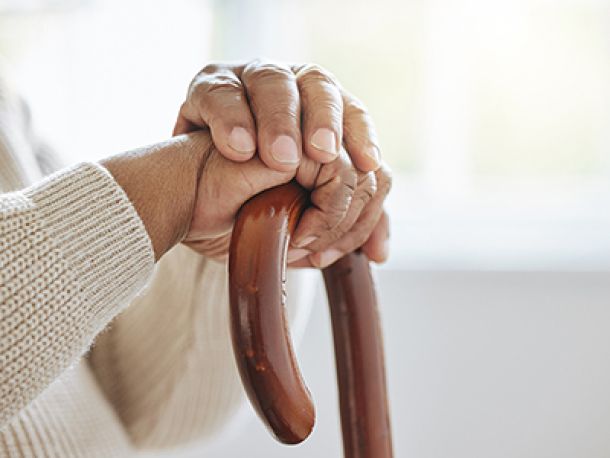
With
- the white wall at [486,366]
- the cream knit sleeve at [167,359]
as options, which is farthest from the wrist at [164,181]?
the white wall at [486,366]

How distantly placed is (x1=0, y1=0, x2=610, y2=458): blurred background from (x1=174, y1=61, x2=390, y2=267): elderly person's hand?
4.20ft

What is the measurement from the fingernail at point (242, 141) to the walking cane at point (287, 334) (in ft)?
0.11

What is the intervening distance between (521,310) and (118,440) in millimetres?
1181

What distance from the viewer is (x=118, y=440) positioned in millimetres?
888

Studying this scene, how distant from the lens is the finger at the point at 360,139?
2.05 ft

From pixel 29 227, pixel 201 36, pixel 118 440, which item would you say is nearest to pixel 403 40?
pixel 201 36

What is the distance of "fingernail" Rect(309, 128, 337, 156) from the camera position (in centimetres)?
57

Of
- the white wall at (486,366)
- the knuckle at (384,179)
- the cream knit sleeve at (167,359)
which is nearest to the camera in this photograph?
Result: the knuckle at (384,179)

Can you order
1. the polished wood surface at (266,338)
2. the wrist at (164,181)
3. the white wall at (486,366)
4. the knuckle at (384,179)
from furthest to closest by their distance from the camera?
the white wall at (486,366) → the knuckle at (384,179) → the wrist at (164,181) → the polished wood surface at (266,338)

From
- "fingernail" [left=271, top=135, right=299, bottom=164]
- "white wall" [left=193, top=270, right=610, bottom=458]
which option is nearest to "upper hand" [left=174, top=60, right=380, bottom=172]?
"fingernail" [left=271, top=135, right=299, bottom=164]

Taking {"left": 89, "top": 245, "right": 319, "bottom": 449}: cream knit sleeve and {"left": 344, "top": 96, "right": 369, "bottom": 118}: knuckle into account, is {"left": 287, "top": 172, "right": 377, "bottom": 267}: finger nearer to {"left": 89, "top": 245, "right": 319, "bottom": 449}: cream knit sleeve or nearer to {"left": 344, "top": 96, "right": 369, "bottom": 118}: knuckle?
{"left": 344, "top": 96, "right": 369, "bottom": 118}: knuckle

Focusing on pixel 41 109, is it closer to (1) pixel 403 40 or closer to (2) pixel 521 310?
(1) pixel 403 40

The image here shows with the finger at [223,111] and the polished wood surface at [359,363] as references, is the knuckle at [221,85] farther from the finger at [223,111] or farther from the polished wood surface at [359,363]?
the polished wood surface at [359,363]

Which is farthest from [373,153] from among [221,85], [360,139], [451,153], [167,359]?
[451,153]
